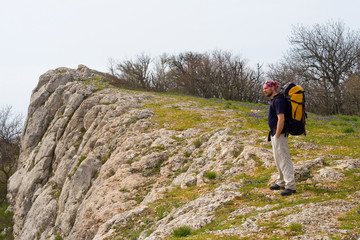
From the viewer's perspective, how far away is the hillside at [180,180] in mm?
5805

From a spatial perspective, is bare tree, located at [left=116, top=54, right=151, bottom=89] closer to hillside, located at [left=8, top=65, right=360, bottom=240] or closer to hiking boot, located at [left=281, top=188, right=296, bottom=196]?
hillside, located at [left=8, top=65, right=360, bottom=240]

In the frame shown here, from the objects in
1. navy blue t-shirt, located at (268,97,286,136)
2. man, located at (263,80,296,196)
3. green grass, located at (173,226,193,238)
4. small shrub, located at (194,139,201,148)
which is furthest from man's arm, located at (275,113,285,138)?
small shrub, located at (194,139,201,148)

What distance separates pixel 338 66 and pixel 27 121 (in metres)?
43.3

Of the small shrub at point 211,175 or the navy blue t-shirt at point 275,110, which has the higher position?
the navy blue t-shirt at point 275,110

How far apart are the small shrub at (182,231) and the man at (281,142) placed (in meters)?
2.67

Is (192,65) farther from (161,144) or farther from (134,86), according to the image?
(161,144)

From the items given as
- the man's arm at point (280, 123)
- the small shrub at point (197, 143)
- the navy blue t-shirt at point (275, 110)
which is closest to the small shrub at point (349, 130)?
the small shrub at point (197, 143)

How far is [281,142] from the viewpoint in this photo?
687 centimetres

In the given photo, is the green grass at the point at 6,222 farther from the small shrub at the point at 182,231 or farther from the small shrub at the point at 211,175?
the small shrub at the point at 182,231

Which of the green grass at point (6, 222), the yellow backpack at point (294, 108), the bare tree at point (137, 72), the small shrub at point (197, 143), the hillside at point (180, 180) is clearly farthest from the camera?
the bare tree at point (137, 72)

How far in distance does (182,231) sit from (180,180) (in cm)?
415

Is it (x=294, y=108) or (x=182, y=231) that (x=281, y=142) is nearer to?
(x=294, y=108)

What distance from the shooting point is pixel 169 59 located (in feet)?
162

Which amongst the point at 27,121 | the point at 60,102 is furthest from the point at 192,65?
the point at 27,121
